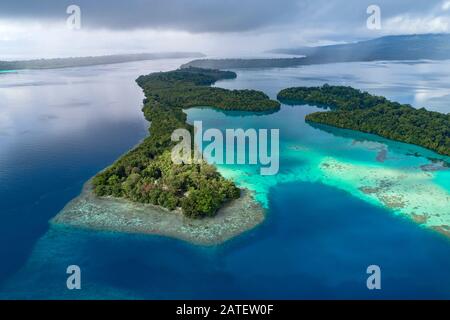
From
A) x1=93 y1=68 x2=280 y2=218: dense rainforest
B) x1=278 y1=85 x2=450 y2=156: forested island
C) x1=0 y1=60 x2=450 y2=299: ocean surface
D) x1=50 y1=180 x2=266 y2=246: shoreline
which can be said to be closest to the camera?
x1=0 y1=60 x2=450 y2=299: ocean surface

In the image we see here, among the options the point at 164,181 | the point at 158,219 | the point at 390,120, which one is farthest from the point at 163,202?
the point at 390,120

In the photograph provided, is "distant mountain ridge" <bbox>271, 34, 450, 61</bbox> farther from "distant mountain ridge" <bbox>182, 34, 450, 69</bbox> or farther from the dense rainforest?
the dense rainforest

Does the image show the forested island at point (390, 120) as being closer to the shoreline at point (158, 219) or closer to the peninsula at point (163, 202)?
the peninsula at point (163, 202)

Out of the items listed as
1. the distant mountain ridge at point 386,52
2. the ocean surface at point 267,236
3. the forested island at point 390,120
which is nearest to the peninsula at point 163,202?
the ocean surface at point 267,236

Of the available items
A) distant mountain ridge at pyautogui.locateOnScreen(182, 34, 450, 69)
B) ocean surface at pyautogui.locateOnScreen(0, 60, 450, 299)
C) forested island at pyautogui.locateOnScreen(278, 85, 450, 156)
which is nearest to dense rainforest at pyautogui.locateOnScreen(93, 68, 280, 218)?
ocean surface at pyautogui.locateOnScreen(0, 60, 450, 299)

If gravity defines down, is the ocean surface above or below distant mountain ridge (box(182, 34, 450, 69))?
below
